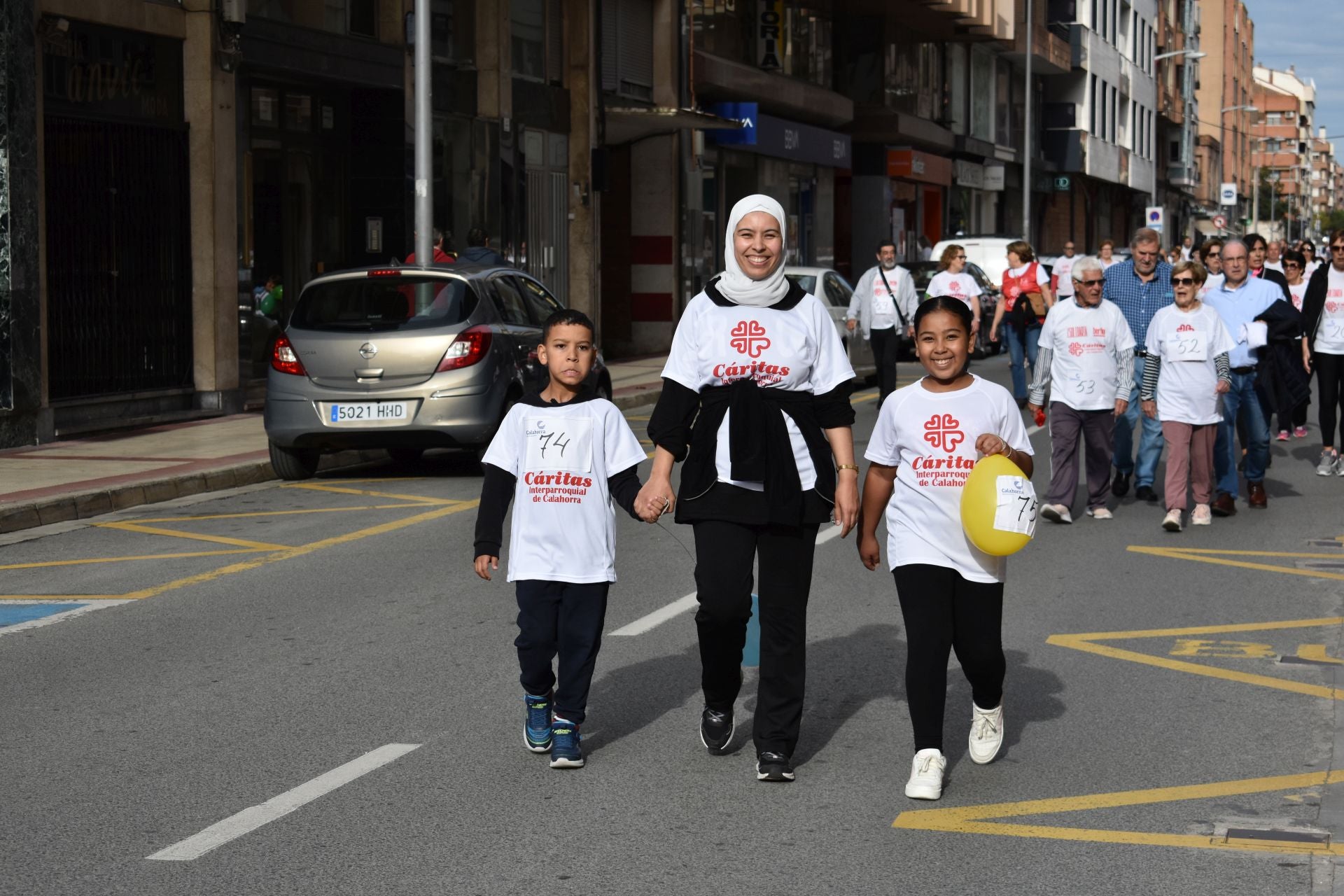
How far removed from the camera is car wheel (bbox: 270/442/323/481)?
14.5 m

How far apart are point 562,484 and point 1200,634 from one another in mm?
3663

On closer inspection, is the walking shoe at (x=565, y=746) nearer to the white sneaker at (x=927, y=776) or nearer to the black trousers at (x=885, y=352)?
the white sneaker at (x=927, y=776)

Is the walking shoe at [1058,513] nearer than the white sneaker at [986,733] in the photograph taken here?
No

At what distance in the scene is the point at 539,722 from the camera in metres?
6.18

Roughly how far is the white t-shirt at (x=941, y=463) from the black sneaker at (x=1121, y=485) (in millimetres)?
7963

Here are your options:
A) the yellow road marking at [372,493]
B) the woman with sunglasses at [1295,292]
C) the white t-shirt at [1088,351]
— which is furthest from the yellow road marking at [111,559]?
the woman with sunglasses at [1295,292]

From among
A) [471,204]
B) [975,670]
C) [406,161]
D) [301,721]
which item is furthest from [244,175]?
[975,670]

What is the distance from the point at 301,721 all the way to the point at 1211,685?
3.40 m

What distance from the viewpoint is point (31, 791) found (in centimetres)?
586

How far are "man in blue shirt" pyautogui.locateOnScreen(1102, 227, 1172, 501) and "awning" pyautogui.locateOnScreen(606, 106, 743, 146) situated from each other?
16.1m

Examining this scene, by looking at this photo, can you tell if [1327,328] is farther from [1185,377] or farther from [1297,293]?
[1185,377]

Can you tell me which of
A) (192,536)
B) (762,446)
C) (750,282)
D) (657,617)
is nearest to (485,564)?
(762,446)

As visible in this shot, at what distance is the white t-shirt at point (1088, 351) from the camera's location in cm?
1220

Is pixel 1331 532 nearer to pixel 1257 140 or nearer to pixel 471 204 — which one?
pixel 471 204
